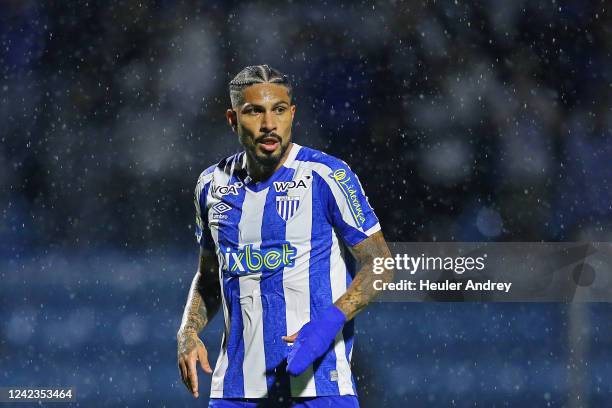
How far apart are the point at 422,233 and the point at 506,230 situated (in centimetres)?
52

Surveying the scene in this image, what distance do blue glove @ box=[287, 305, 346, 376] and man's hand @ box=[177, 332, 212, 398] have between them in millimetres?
275

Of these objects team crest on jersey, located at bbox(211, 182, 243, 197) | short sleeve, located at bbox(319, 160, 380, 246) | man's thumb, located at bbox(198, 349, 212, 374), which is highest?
team crest on jersey, located at bbox(211, 182, 243, 197)

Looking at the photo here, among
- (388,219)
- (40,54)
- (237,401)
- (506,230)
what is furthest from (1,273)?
(237,401)

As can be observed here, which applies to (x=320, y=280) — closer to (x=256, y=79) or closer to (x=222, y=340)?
(x=222, y=340)

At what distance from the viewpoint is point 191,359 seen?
2832mm

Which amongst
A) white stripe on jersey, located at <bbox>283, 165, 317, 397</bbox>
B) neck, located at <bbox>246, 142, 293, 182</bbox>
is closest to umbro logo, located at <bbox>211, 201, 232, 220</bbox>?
neck, located at <bbox>246, 142, 293, 182</bbox>

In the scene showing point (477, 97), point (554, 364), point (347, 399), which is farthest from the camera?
point (477, 97)

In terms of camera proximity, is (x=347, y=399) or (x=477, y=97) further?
(x=477, y=97)

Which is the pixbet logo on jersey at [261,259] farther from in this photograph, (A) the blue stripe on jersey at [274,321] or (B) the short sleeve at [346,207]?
(B) the short sleeve at [346,207]

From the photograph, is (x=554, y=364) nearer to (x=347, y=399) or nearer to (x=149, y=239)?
(x=149, y=239)

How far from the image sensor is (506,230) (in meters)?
6.00

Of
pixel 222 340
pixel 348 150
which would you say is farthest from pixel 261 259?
pixel 348 150

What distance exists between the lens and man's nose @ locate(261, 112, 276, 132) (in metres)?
2.92

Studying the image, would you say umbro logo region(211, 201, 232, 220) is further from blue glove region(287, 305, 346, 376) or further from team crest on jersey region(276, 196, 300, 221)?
blue glove region(287, 305, 346, 376)
